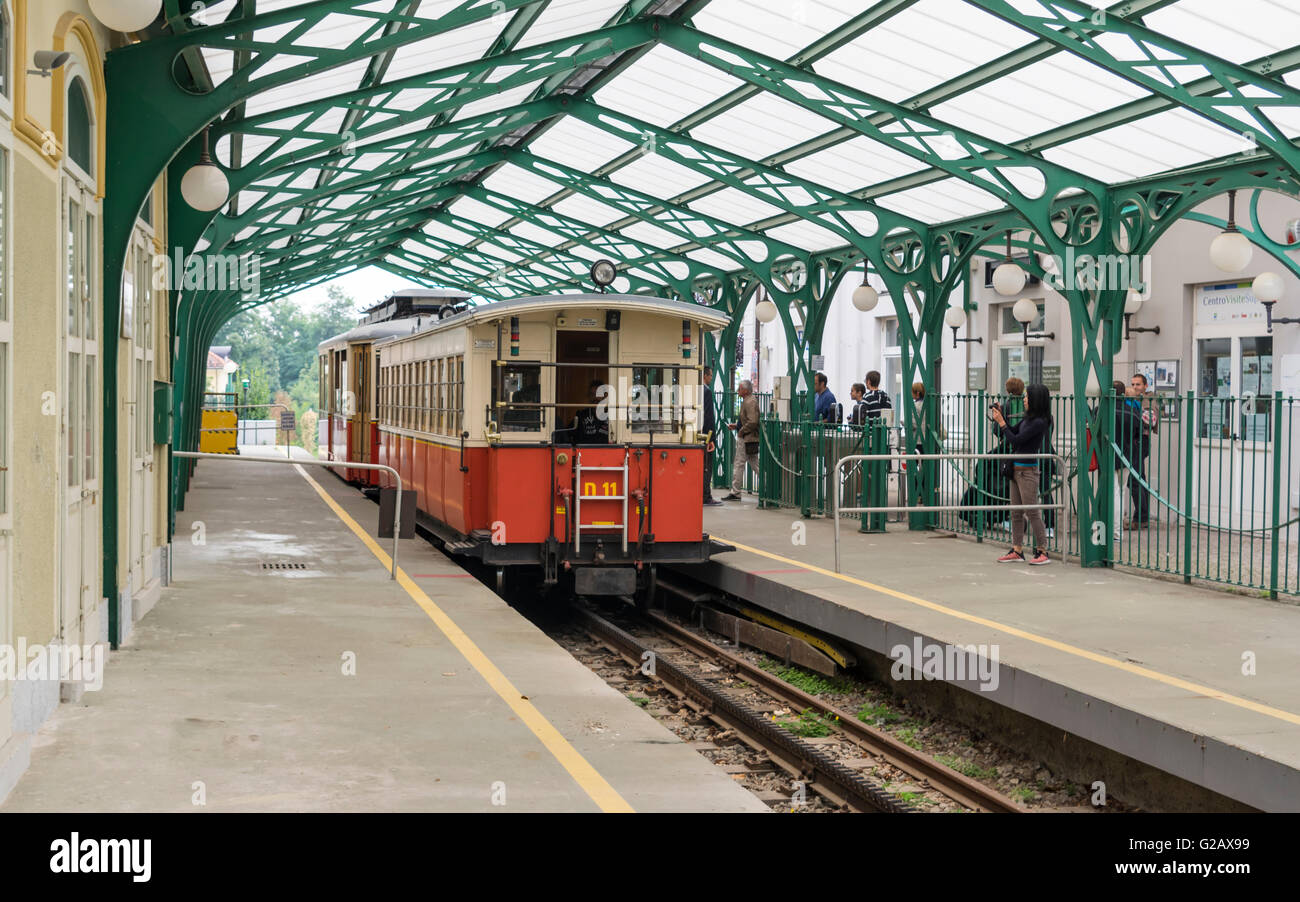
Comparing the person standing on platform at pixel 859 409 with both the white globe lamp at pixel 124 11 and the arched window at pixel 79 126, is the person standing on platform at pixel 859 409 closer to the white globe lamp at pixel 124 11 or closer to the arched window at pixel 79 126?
the arched window at pixel 79 126

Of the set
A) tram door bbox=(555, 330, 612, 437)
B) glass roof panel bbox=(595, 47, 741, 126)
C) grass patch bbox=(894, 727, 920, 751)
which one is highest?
glass roof panel bbox=(595, 47, 741, 126)

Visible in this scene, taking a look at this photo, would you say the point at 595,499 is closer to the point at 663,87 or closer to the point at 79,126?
the point at 79,126

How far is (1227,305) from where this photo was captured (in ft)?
54.5

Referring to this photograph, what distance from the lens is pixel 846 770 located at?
804cm

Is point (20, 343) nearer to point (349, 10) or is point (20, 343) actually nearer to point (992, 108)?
point (349, 10)

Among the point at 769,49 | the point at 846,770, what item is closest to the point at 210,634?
the point at 846,770

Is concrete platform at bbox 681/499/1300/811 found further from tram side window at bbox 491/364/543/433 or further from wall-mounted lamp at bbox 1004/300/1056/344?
wall-mounted lamp at bbox 1004/300/1056/344

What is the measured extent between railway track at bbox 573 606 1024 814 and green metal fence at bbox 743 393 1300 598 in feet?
7.35

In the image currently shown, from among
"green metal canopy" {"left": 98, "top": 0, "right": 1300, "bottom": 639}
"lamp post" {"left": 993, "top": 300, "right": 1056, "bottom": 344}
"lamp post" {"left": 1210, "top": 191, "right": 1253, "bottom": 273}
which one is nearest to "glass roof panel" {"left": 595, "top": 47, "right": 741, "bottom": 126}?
"green metal canopy" {"left": 98, "top": 0, "right": 1300, "bottom": 639}

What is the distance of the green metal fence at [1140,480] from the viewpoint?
Answer: 11.6 meters

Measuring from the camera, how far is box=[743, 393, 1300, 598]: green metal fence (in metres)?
11.6
